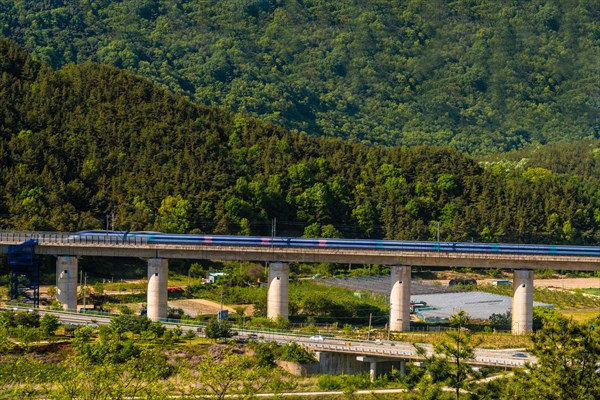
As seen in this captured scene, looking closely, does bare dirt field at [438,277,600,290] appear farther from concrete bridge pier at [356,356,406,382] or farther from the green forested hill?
concrete bridge pier at [356,356,406,382]

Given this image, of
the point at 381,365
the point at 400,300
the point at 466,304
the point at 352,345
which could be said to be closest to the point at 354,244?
the point at 400,300

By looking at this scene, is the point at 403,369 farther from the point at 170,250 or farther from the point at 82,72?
the point at 82,72

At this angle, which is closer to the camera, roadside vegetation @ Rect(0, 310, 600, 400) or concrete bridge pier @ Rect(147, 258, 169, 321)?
roadside vegetation @ Rect(0, 310, 600, 400)

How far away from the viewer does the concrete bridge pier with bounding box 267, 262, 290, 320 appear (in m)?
115

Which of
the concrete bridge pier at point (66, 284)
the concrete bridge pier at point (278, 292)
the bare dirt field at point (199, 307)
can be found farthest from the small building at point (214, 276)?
the concrete bridge pier at point (66, 284)

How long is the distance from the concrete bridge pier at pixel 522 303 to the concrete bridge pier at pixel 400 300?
11015mm

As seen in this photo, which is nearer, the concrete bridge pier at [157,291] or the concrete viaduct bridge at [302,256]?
the concrete bridge pier at [157,291]

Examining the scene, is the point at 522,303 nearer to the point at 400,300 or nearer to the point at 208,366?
the point at 400,300

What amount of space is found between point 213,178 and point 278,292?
161ft

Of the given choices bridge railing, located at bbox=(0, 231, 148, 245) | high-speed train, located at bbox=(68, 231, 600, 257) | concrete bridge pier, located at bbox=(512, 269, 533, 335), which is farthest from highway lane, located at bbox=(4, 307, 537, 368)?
concrete bridge pier, located at bbox=(512, 269, 533, 335)

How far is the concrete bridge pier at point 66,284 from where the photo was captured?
4582 inches

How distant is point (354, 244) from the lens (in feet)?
390

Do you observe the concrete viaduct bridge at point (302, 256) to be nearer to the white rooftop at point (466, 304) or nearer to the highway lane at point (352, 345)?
the white rooftop at point (466, 304)

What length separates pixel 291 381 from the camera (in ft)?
295
